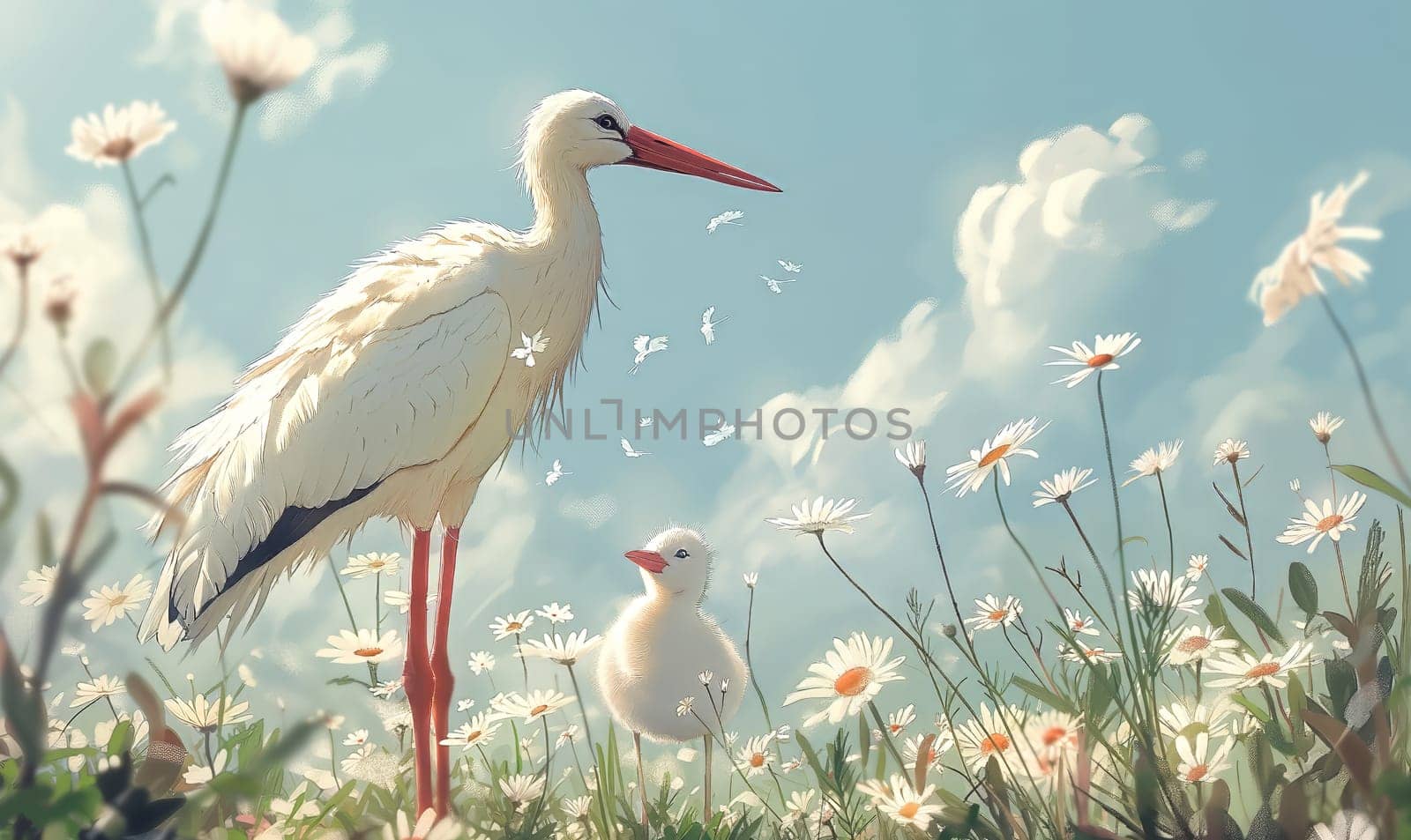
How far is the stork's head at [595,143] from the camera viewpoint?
1847mm

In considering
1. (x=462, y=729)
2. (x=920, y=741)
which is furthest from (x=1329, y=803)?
(x=462, y=729)

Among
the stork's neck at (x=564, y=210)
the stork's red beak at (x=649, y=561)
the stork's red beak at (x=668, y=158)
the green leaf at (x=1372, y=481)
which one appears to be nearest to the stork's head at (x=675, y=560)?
the stork's red beak at (x=649, y=561)

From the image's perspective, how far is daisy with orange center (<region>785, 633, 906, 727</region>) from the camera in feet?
3.90

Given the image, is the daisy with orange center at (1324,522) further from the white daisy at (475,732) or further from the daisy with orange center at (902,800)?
the white daisy at (475,732)

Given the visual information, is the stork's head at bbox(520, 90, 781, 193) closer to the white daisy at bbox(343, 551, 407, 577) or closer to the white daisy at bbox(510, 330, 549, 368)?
the white daisy at bbox(510, 330, 549, 368)

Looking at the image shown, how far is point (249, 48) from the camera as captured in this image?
2.62ft

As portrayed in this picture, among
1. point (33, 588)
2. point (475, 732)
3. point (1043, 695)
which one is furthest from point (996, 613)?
point (33, 588)

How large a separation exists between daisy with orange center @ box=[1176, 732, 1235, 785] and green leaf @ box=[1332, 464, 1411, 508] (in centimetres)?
37

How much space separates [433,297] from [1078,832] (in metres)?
1.31

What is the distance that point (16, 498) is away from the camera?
2.50 feet

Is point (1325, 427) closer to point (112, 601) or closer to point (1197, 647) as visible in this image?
point (1197, 647)

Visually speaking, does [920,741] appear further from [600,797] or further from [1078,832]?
[600,797]

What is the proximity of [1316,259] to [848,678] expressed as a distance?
719 millimetres

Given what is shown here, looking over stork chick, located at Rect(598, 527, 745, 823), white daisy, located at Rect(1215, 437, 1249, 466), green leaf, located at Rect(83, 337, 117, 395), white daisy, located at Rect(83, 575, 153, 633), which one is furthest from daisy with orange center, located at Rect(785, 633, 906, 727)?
white daisy, located at Rect(83, 575, 153, 633)
